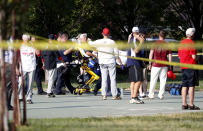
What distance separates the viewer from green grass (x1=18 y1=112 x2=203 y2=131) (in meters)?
8.44

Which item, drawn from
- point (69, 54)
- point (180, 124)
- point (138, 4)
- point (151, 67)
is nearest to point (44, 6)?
point (138, 4)

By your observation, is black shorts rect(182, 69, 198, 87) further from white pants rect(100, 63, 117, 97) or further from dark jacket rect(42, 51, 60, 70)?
dark jacket rect(42, 51, 60, 70)

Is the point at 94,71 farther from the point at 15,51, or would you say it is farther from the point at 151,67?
the point at 15,51

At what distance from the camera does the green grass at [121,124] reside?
332 inches

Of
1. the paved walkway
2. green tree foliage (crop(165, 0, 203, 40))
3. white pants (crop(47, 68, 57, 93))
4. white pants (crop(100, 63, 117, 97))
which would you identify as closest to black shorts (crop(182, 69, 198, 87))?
the paved walkway

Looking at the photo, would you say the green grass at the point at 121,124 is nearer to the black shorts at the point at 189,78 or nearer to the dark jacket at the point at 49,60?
the black shorts at the point at 189,78

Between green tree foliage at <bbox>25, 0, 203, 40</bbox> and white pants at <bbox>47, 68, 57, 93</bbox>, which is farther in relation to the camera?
green tree foliage at <bbox>25, 0, 203, 40</bbox>

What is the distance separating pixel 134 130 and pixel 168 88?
10375 millimetres

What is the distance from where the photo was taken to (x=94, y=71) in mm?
16938

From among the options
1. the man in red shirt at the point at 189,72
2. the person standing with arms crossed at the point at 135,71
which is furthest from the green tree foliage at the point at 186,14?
the man in red shirt at the point at 189,72

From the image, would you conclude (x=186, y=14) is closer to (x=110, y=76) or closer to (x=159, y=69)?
(x=159, y=69)

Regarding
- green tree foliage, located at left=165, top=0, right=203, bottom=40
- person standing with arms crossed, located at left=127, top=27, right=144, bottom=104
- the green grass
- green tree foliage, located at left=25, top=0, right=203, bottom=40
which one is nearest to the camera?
the green grass

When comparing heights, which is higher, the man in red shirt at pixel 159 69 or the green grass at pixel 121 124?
the man in red shirt at pixel 159 69

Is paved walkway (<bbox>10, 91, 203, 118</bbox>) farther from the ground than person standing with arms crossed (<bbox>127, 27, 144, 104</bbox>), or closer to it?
closer to it
